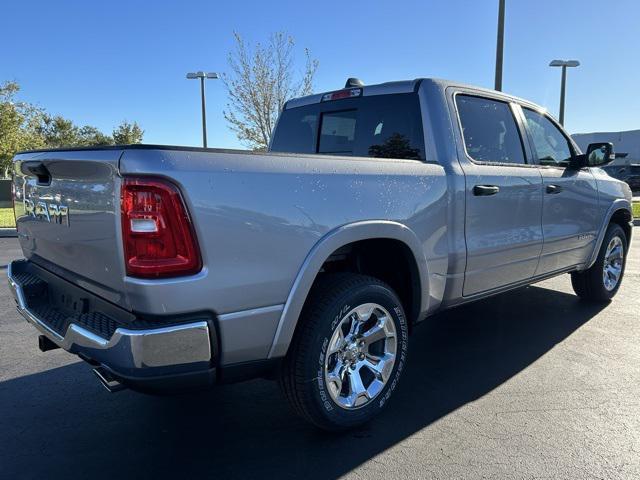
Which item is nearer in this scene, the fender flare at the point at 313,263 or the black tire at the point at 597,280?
the fender flare at the point at 313,263

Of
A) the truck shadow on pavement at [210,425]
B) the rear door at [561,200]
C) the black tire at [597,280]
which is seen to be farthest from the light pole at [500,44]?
the truck shadow on pavement at [210,425]

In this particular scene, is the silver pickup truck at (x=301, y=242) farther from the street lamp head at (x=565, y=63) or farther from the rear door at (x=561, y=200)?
the street lamp head at (x=565, y=63)

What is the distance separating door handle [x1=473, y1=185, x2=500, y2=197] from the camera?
325 centimetres

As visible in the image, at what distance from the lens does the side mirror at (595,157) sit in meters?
4.46

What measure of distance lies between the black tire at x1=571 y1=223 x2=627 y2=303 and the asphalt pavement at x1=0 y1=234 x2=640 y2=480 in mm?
1131

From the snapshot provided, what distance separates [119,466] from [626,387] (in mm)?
3079

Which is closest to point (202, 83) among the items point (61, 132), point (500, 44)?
point (500, 44)

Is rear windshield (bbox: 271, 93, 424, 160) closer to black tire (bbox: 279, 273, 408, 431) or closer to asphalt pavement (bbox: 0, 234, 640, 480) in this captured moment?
black tire (bbox: 279, 273, 408, 431)

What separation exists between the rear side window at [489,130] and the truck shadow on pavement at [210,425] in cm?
150

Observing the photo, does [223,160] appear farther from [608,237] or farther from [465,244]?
[608,237]

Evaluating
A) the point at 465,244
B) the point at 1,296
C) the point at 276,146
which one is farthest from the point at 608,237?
the point at 1,296

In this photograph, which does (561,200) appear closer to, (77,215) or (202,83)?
(77,215)

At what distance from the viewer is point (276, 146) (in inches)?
177

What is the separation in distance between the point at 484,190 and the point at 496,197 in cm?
19
